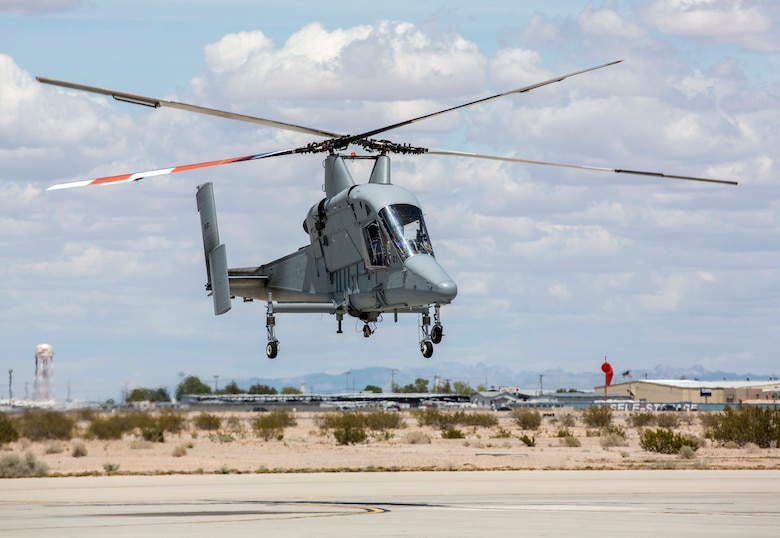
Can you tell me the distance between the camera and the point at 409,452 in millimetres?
67625

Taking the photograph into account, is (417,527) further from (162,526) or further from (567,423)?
(567,423)

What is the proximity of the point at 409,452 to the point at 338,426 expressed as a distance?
43.3 feet

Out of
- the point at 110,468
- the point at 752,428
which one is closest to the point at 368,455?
the point at 110,468

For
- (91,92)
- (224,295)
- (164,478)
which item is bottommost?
(164,478)

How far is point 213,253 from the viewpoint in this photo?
113 feet

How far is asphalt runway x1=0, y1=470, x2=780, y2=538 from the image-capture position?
28125 mm

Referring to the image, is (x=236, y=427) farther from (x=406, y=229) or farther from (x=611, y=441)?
(x=406, y=229)

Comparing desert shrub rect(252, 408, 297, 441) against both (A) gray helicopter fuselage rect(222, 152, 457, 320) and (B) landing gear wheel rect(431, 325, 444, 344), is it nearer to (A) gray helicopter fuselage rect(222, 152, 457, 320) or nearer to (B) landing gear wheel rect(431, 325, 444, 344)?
(A) gray helicopter fuselage rect(222, 152, 457, 320)

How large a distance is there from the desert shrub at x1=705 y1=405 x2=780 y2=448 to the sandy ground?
1.32 m

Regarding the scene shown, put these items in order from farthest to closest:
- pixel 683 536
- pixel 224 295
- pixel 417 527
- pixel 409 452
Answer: pixel 409 452, pixel 224 295, pixel 417 527, pixel 683 536

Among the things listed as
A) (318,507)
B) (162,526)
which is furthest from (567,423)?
(162,526)

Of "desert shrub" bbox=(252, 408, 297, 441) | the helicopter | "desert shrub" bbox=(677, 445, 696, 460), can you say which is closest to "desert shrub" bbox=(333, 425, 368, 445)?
"desert shrub" bbox=(252, 408, 297, 441)

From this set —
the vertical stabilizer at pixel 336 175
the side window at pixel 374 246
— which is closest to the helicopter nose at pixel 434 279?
the side window at pixel 374 246

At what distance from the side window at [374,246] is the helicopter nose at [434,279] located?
1077 millimetres
